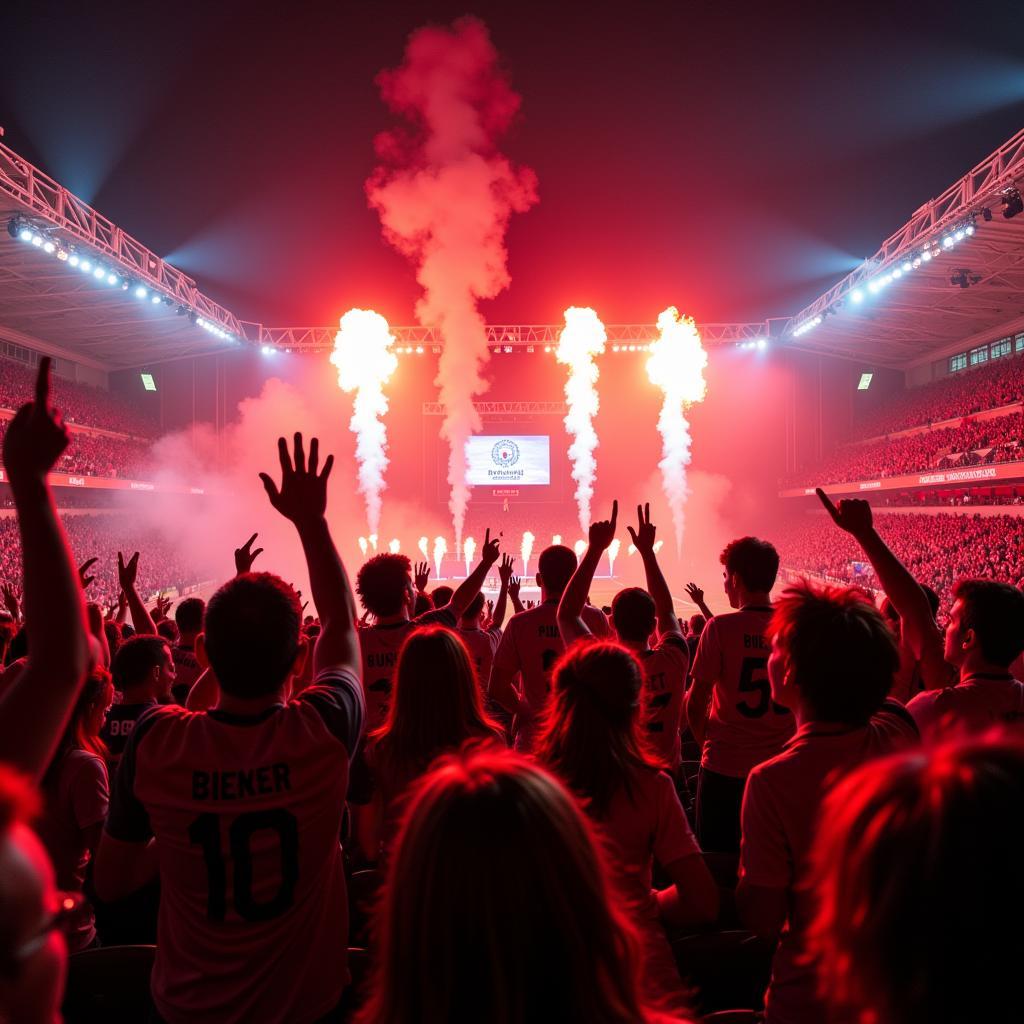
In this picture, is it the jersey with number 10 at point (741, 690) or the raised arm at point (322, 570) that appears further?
the jersey with number 10 at point (741, 690)

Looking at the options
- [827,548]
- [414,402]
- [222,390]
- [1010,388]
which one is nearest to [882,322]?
[1010,388]

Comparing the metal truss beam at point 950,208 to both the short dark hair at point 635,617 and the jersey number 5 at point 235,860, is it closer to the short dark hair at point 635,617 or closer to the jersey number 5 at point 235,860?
the short dark hair at point 635,617

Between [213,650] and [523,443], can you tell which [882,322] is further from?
[213,650]

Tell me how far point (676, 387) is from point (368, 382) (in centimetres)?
1560

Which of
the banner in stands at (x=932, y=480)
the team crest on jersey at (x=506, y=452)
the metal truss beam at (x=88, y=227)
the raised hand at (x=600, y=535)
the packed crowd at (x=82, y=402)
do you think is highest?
the metal truss beam at (x=88, y=227)

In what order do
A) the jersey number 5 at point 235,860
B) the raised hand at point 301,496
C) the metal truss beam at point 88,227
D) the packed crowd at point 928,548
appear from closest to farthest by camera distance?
1. the jersey number 5 at point 235,860
2. the raised hand at point 301,496
3. the metal truss beam at point 88,227
4. the packed crowd at point 928,548

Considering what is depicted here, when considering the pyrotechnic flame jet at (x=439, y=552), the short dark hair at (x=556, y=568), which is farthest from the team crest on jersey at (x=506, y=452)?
the short dark hair at (x=556, y=568)

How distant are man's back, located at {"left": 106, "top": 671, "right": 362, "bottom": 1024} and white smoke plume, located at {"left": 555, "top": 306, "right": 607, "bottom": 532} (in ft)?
105

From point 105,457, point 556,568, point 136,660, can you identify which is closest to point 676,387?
point 105,457

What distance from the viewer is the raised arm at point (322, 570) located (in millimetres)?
2680

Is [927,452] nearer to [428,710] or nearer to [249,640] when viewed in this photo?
[428,710]

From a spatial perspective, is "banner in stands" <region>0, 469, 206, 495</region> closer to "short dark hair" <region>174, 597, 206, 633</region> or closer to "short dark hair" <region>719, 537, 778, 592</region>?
"short dark hair" <region>174, 597, 206, 633</region>

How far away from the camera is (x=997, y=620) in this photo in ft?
11.1

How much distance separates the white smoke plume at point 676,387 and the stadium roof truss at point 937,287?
4.93 m
